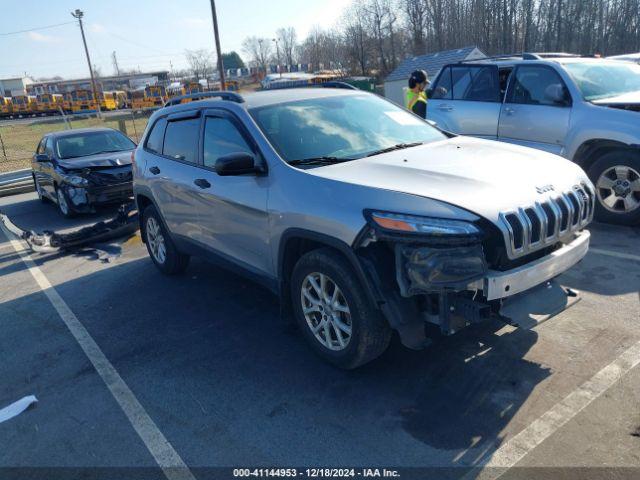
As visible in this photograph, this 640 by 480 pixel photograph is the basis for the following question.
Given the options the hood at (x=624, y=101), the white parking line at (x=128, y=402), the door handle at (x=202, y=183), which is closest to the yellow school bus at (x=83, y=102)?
the white parking line at (x=128, y=402)

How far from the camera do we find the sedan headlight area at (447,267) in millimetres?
2879

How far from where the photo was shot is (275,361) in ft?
12.8

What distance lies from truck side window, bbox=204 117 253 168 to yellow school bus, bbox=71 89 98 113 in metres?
59.4

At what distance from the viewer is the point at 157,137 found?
18.9 feet

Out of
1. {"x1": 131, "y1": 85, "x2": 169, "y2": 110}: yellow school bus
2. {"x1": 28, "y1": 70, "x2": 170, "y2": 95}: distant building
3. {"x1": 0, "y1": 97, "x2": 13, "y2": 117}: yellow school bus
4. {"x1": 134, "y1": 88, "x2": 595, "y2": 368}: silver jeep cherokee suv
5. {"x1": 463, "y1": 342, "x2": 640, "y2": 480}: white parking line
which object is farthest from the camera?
{"x1": 28, "y1": 70, "x2": 170, "y2": 95}: distant building

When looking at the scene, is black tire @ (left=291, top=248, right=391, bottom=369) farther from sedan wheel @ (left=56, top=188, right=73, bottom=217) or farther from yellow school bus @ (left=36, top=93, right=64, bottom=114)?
yellow school bus @ (left=36, top=93, right=64, bottom=114)

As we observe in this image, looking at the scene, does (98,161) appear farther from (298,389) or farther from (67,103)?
(67,103)

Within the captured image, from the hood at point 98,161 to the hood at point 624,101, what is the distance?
7.78 m

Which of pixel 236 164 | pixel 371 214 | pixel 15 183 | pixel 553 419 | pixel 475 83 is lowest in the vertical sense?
pixel 15 183

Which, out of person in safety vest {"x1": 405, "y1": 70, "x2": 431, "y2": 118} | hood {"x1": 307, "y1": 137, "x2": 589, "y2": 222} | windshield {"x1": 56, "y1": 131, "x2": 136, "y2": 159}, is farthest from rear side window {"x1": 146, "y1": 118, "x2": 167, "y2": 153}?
windshield {"x1": 56, "y1": 131, "x2": 136, "y2": 159}

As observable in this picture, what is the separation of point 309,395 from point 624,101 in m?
5.31

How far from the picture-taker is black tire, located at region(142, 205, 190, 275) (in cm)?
579

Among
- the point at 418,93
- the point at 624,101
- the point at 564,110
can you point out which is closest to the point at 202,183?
the point at 564,110

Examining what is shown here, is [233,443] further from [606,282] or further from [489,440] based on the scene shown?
[606,282]
